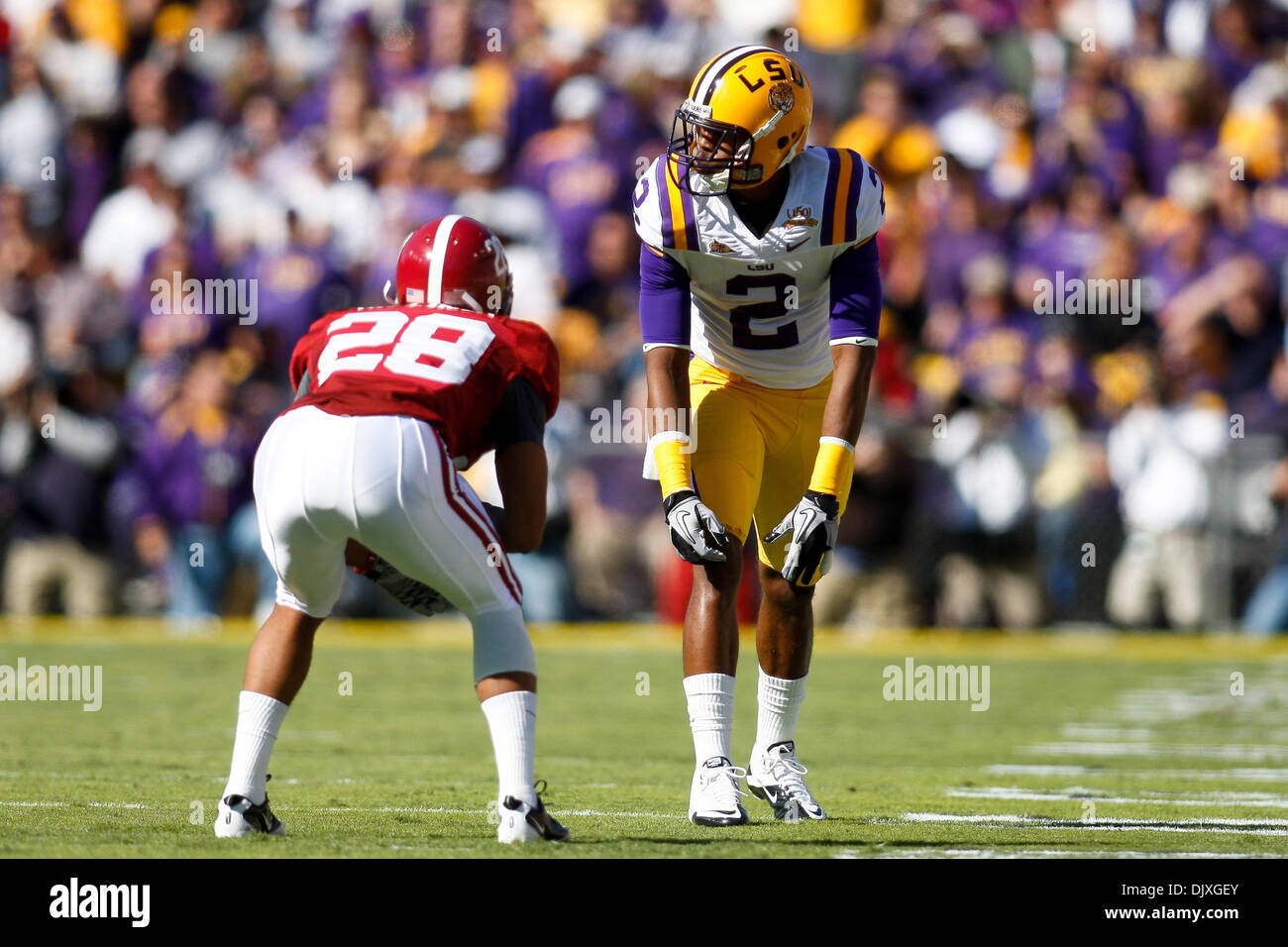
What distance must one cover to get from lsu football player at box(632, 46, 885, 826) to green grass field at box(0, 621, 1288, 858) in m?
0.39

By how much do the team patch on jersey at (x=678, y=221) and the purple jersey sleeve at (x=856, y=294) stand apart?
453mm

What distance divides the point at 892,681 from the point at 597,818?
17.0 ft

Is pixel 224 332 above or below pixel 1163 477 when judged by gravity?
above

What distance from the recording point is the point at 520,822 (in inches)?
184

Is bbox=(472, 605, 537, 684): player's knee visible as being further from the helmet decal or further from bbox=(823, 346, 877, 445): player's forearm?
the helmet decal

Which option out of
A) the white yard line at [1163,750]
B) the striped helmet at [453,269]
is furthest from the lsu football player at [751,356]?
the white yard line at [1163,750]

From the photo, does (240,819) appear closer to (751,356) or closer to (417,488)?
(417,488)

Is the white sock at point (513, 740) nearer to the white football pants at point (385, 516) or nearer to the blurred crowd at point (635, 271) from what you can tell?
the white football pants at point (385, 516)

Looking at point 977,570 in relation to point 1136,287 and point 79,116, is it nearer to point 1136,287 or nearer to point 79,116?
point 1136,287

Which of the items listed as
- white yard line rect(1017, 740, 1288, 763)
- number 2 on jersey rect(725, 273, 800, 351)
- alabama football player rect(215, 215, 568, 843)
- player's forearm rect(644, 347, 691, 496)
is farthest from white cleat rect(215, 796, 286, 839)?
white yard line rect(1017, 740, 1288, 763)

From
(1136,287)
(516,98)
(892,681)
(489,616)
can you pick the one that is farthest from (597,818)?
(516,98)

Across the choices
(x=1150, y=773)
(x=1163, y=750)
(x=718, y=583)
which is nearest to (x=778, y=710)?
(x=718, y=583)

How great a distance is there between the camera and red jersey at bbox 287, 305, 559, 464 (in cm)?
478
